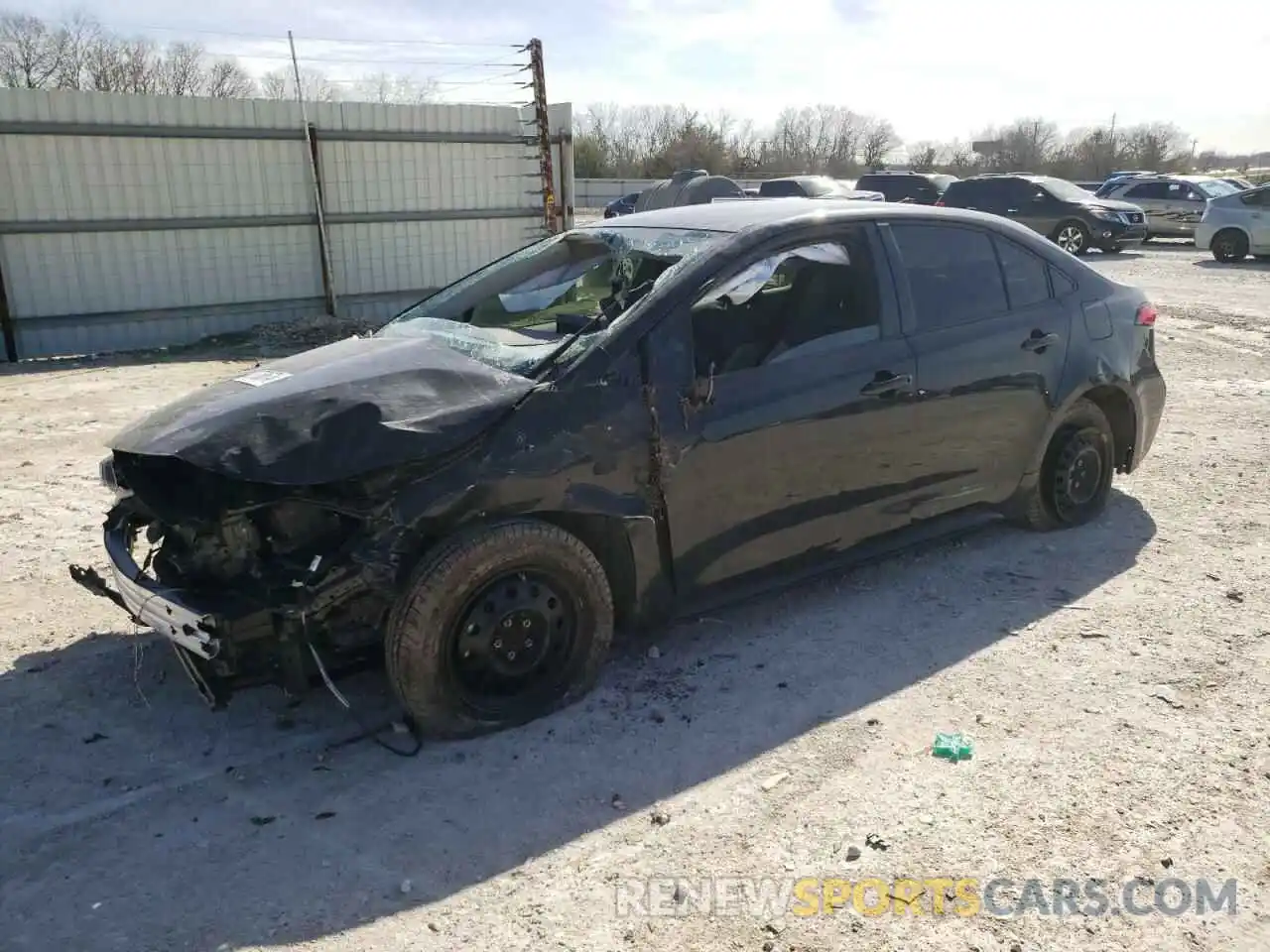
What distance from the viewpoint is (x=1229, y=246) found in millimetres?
20406

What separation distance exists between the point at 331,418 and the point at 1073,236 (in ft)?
72.1

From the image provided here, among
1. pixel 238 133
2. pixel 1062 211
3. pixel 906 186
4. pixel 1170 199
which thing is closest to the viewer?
pixel 238 133

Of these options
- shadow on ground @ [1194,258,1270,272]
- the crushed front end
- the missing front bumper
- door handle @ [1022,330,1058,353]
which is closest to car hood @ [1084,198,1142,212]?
shadow on ground @ [1194,258,1270,272]

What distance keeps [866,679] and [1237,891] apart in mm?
1449

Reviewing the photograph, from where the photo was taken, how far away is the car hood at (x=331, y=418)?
324cm

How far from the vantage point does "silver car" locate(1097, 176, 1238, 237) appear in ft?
80.3

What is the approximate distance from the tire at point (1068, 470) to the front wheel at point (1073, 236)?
18.2 meters

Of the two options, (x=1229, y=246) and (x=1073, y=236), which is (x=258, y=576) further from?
(x=1073, y=236)

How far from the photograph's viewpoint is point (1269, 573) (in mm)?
4949

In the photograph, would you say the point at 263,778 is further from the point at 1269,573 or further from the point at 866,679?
the point at 1269,573

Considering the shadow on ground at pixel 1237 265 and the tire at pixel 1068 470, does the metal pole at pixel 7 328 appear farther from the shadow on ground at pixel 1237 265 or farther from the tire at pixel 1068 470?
the shadow on ground at pixel 1237 265

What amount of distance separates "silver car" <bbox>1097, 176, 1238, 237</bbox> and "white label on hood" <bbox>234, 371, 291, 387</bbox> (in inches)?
973

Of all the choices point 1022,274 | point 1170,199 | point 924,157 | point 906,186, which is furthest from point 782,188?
point 924,157

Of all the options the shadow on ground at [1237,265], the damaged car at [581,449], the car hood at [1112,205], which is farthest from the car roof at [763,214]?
the car hood at [1112,205]
